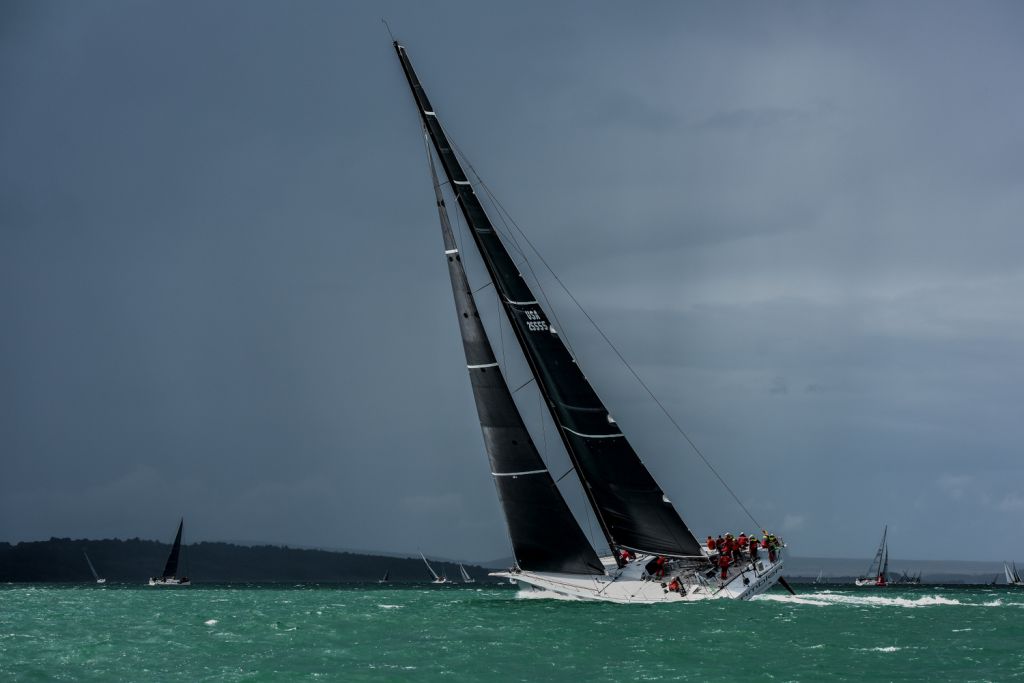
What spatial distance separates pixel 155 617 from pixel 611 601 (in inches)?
718

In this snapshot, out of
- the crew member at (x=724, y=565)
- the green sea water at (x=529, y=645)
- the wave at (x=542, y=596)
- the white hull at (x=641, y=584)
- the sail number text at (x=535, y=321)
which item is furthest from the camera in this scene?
the sail number text at (x=535, y=321)

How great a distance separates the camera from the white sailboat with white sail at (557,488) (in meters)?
44.4

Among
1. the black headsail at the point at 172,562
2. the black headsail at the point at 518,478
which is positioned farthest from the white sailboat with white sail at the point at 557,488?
the black headsail at the point at 172,562

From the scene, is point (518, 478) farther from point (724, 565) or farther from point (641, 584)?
point (724, 565)

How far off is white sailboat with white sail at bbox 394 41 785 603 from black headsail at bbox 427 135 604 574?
35 mm

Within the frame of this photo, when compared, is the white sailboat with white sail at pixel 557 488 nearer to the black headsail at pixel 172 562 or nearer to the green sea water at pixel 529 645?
the green sea water at pixel 529 645

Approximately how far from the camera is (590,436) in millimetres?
45094

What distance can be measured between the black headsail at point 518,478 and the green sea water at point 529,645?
197 centimetres

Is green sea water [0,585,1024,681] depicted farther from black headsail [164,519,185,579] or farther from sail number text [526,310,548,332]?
black headsail [164,519,185,579]

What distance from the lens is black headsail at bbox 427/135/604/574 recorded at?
44.3 meters

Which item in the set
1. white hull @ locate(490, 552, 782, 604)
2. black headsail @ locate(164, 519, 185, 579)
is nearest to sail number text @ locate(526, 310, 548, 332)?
white hull @ locate(490, 552, 782, 604)

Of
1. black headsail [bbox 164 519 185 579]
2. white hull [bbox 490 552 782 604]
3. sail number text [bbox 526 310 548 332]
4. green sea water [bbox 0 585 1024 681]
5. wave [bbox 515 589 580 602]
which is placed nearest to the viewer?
green sea water [bbox 0 585 1024 681]

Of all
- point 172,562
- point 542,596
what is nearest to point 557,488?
point 542,596

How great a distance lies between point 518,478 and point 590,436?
302 cm
